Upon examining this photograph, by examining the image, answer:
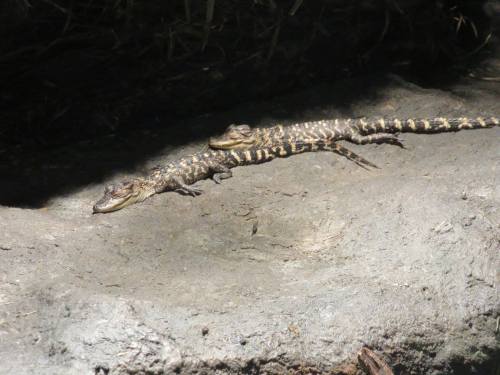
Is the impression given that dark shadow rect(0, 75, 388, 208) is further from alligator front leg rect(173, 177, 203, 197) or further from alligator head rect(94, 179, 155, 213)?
alligator front leg rect(173, 177, 203, 197)

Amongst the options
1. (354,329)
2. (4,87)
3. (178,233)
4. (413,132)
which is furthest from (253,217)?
(4,87)

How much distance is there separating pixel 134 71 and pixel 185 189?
187 centimetres

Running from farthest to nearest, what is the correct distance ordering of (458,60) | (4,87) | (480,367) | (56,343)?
(458,60) < (4,87) < (480,367) < (56,343)

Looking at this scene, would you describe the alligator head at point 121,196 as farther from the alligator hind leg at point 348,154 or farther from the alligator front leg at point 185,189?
the alligator hind leg at point 348,154

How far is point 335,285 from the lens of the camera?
4730mm

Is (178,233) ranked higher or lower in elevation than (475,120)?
lower

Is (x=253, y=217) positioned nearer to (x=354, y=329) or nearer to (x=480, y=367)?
(x=354, y=329)

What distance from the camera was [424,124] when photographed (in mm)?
7699

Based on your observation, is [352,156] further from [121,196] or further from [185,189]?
[121,196]

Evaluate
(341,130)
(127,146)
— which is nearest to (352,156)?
(341,130)

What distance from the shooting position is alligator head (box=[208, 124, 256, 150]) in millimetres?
7445

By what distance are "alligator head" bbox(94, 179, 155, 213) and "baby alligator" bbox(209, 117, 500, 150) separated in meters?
1.19

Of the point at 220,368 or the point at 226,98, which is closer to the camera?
the point at 220,368

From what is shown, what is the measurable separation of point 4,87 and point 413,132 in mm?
4718
